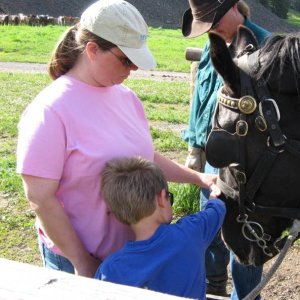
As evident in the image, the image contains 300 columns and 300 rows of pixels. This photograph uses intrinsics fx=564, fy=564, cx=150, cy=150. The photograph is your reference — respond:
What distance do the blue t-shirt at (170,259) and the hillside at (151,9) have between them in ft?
123

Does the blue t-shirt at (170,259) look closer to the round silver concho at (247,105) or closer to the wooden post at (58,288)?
the round silver concho at (247,105)

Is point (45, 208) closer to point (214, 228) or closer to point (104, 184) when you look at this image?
point (104, 184)

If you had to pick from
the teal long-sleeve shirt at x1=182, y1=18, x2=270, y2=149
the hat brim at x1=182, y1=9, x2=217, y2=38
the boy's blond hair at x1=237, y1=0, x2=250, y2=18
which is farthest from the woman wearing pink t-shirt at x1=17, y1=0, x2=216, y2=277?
the boy's blond hair at x1=237, y1=0, x2=250, y2=18

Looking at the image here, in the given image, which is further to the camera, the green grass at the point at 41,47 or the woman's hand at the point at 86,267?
the green grass at the point at 41,47

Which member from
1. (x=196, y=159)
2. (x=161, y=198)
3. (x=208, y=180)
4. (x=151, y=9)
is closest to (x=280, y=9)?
(x=151, y=9)

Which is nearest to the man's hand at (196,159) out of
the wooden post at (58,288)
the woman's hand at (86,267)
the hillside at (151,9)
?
the woman's hand at (86,267)

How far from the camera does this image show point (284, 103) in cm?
202

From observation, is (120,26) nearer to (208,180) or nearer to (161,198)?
(161,198)

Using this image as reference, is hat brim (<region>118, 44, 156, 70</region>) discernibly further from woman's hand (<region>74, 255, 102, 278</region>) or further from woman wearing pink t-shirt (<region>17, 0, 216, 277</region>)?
woman's hand (<region>74, 255, 102, 278</region>)

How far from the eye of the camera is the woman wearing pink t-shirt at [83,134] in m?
1.97

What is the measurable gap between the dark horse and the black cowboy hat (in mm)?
742

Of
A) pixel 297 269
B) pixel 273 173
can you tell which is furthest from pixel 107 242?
pixel 297 269

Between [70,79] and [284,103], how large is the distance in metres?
0.80

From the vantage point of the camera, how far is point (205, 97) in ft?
10.4
